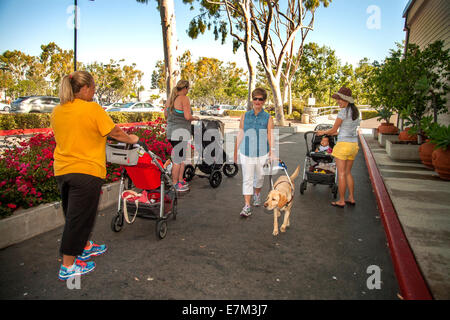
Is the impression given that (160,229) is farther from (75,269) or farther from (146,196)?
(75,269)

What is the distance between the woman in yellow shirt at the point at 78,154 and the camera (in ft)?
10.0

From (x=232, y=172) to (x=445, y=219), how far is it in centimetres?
478

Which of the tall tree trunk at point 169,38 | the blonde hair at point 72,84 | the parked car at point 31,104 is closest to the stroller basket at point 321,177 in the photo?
the blonde hair at point 72,84

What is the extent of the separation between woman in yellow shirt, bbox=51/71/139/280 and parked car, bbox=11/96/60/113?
24212mm

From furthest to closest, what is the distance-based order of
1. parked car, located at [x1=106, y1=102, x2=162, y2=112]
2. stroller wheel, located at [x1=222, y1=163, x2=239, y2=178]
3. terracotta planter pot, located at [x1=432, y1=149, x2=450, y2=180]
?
parked car, located at [x1=106, y1=102, x2=162, y2=112]
stroller wheel, located at [x1=222, y1=163, x2=239, y2=178]
terracotta planter pot, located at [x1=432, y1=149, x2=450, y2=180]

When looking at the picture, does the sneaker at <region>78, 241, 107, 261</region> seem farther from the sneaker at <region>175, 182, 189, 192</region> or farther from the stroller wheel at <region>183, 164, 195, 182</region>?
the stroller wheel at <region>183, 164, 195, 182</region>

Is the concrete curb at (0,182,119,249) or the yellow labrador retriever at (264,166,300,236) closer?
the concrete curb at (0,182,119,249)

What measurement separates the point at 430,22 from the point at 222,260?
14.4m

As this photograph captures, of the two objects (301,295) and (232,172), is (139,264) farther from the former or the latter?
(232,172)

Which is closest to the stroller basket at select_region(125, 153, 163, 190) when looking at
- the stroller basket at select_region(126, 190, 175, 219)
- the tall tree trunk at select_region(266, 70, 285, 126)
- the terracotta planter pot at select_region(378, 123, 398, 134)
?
the stroller basket at select_region(126, 190, 175, 219)

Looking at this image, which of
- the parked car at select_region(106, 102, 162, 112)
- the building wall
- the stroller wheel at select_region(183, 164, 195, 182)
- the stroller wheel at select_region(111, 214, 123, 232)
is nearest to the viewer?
the stroller wheel at select_region(111, 214, 123, 232)

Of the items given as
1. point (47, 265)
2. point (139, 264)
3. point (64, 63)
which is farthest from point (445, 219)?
point (64, 63)

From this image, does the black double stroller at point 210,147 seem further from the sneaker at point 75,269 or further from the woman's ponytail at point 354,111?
the sneaker at point 75,269

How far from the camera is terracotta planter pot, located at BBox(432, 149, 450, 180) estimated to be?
283 inches
